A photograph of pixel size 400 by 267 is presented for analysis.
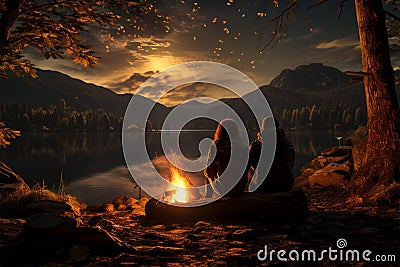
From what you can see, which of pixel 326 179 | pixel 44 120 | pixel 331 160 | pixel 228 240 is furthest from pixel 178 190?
pixel 44 120

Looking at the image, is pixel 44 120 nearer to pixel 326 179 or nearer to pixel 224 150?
pixel 326 179

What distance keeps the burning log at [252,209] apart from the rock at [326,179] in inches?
254

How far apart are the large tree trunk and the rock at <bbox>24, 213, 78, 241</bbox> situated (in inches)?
306

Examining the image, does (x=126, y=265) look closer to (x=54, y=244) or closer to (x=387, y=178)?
(x=54, y=244)

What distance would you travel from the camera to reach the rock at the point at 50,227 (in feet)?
13.8

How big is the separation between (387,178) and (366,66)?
11.2 ft

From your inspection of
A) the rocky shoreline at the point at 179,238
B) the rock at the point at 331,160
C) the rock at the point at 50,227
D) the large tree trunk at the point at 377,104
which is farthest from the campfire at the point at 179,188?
the rock at the point at 331,160

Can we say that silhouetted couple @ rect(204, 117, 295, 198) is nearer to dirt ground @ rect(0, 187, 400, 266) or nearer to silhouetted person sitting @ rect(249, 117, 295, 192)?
silhouetted person sitting @ rect(249, 117, 295, 192)

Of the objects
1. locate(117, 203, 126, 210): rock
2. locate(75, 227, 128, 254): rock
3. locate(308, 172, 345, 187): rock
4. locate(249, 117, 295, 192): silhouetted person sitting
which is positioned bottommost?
locate(117, 203, 126, 210): rock

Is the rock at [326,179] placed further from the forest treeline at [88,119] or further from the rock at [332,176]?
the forest treeline at [88,119]

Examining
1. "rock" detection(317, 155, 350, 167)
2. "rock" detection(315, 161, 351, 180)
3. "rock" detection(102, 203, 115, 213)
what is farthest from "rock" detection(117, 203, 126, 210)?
"rock" detection(317, 155, 350, 167)

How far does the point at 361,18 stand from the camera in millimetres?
8844

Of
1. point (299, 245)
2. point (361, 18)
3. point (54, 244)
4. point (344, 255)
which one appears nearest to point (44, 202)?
point (54, 244)

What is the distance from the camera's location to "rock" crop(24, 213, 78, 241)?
4.21 meters
